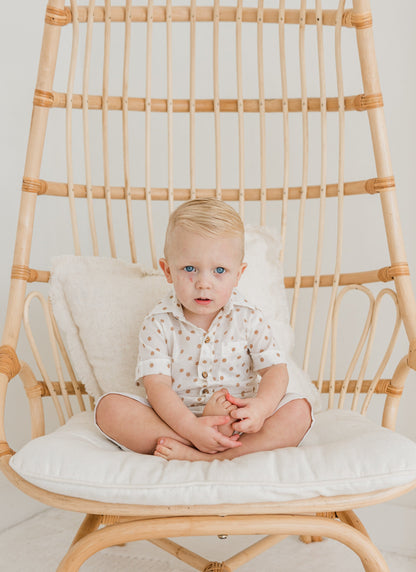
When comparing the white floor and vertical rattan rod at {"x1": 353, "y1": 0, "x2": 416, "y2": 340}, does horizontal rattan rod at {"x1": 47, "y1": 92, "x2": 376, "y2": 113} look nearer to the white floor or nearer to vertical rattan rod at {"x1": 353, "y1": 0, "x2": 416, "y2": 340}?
vertical rattan rod at {"x1": 353, "y1": 0, "x2": 416, "y2": 340}

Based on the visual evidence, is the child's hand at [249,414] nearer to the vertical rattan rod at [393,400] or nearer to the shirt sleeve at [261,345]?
the shirt sleeve at [261,345]

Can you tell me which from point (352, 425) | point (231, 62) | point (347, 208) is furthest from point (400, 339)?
point (231, 62)

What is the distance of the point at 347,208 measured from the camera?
6.12 feet

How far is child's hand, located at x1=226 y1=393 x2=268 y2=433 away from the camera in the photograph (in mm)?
1053

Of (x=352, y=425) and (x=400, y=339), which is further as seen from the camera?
(x=400, y=339)

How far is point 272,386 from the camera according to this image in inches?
45.5

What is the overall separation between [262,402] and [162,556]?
0.69m

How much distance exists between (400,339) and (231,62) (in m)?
0.90

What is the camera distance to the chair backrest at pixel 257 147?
143 cm

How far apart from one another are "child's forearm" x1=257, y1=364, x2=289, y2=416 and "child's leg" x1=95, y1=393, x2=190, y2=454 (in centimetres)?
15

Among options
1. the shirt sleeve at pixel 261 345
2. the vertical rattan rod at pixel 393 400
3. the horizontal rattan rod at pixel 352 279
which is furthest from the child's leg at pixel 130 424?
the horizontal rattan rod at pixel 352 279

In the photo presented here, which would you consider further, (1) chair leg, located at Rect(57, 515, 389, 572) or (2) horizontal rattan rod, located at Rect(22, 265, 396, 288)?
(2) horizontal rattan rod, located at Rect(22, 265, 396, 288)

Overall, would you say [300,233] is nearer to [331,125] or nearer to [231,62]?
[331,125]

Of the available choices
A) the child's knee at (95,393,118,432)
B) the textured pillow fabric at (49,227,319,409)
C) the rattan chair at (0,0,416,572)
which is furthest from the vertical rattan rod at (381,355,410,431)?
the child's knee at (95,393,118,432)
